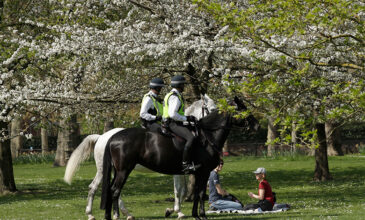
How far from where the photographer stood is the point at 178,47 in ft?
48.6

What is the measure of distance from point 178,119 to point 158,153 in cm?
75

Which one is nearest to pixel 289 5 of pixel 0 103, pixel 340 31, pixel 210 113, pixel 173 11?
pixel 210 113

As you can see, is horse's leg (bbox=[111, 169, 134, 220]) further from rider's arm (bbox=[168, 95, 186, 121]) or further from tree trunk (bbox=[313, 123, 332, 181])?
tree trunk (bbox=[313, 123, 332, 181])

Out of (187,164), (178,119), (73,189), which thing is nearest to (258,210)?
(187,164)

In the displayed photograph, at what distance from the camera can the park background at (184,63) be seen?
37.1ft

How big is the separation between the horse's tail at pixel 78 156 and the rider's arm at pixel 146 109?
1710mm

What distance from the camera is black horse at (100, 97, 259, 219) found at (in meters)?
11.6

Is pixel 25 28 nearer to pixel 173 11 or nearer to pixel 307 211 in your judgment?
pixel 173 11

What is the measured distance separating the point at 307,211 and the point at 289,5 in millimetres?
4641

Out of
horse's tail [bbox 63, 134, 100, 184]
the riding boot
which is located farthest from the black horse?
horse's tail [bbox 63, 134, 100, 184]

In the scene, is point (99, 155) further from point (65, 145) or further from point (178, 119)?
point (65, 145)

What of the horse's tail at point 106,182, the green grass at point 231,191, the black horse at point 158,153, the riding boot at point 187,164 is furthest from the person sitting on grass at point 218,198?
the horse's tail at point 106,182

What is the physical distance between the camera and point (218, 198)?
45.5 feet

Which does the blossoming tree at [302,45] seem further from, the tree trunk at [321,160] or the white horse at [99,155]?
the tree trunk at [321,160]
